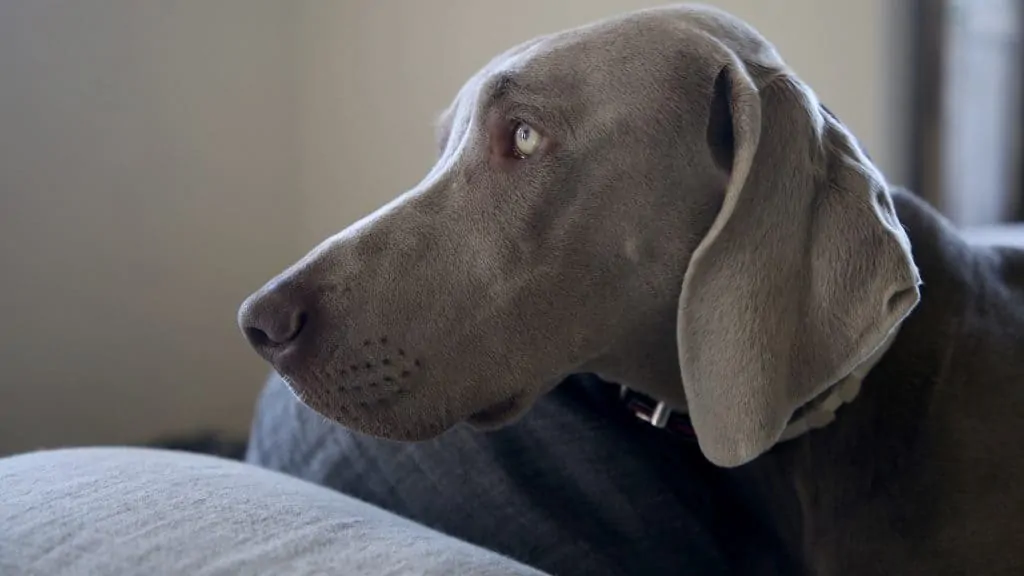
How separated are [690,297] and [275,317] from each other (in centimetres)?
41

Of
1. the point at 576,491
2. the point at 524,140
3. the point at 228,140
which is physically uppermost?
the point at 524,140

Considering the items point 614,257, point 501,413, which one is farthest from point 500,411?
point 614,257

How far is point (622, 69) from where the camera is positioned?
3.59ft

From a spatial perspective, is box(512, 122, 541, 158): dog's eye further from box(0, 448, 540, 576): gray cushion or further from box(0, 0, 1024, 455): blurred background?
box(0, 0, 1024, 455): blurred background

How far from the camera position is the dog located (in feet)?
3.32

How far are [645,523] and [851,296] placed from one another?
385 mm

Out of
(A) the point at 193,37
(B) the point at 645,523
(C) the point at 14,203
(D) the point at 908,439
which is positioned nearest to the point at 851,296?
(D) the point at 908,439

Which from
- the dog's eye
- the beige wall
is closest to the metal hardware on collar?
the dog's eye

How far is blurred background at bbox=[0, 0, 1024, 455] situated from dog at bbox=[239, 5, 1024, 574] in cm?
136

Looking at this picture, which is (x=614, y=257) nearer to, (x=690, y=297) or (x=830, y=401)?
(x=690, y=297)

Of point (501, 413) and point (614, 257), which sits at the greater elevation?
point (614, 257)

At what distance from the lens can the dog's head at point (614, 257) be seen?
1008 mm

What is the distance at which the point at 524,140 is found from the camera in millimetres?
1087

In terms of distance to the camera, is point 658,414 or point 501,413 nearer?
point 501,413
